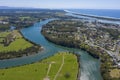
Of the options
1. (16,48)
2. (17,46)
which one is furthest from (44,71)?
(17,46)

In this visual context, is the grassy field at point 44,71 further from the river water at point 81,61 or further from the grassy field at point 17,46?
the grassy field at point 17,46

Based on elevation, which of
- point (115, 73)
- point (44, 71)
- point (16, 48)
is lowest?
point (16, 48)

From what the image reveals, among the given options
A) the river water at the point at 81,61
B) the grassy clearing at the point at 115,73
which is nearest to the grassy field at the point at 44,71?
the river water at the point at 81,61

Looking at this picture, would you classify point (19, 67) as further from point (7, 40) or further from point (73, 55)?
point (7, 40)

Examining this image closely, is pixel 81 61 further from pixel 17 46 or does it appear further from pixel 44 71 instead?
pixel 17 46

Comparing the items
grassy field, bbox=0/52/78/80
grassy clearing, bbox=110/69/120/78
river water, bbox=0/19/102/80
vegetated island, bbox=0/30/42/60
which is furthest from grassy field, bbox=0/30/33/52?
grassy clearing, bbox=110/69/120/78

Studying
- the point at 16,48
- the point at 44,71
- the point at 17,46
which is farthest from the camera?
the point at 17,46

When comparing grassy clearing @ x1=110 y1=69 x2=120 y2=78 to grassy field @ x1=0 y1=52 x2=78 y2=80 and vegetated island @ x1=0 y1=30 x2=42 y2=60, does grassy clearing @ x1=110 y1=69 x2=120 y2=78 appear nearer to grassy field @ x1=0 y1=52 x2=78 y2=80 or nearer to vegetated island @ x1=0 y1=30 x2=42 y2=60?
grassy field @ x1=0 y1=52 x2=78 y2=80

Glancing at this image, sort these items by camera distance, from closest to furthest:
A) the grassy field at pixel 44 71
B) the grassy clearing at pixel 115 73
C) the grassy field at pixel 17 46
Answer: the grassy field at pixel 44 71 → the grassy clearing at pixel 115 73 → the grassy field at pixel 17 46

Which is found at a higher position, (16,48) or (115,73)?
(115,73)
